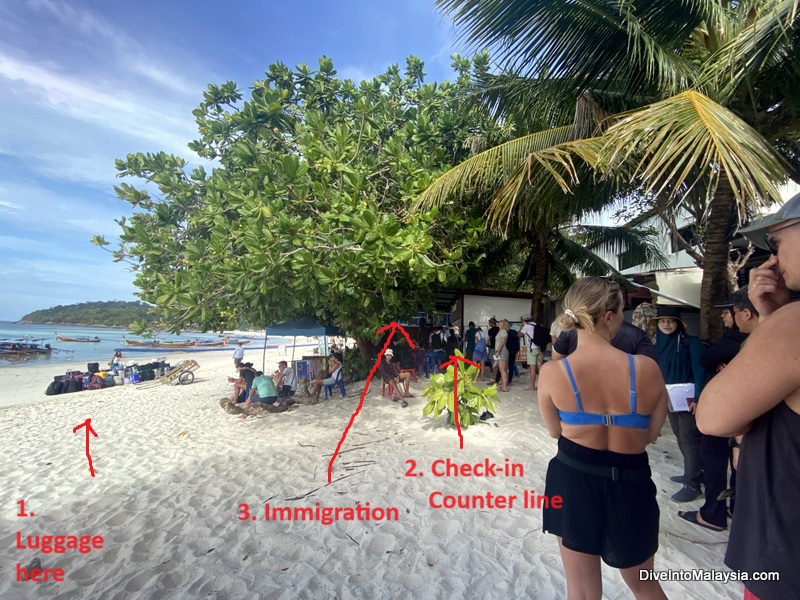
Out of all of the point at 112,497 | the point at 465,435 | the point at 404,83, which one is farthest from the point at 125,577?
the point at 404,83

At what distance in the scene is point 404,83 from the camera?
1046 cm

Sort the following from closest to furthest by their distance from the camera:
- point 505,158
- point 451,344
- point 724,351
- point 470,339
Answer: point 724,351 → point 505,158 → point 470,339 → point 451,344

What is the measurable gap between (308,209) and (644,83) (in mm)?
5208

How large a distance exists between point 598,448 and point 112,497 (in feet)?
17.1

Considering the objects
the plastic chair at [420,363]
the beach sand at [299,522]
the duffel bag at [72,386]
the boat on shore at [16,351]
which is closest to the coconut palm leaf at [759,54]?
the beach sand at [299,522]

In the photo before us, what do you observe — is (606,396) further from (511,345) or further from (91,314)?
(91,314)

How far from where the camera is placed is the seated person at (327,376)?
8.73 m

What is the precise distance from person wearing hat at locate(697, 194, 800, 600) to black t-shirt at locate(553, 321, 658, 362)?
4.00ft

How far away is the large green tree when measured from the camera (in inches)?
221

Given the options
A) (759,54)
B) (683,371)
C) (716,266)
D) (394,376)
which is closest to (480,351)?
(394,376)

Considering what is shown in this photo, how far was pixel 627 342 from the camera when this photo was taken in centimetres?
240

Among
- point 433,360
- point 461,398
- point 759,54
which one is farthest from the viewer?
point 433,360

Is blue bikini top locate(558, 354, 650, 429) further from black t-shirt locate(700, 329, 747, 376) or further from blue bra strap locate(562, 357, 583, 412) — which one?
black t-shirt locate(700, 329, 747, 376)

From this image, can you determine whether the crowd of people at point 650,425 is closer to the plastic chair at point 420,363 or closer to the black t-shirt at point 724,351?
the black t-shirt at point 724,351
